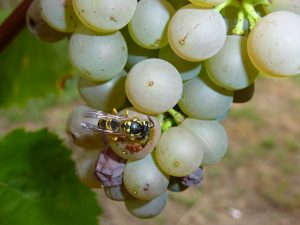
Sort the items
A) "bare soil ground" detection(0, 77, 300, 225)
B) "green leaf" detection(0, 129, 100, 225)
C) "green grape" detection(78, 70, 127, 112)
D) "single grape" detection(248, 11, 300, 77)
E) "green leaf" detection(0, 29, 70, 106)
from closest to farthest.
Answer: "single grape" detection(248, 11, 300, 77), "green grape" detection(78, 70, 127, 112), "green leaf" detection(0, 129, 100, 225), "green leaf" detection(0, 29, 70, 106), "bare soil ground" detection(0, 77, 300, 225)

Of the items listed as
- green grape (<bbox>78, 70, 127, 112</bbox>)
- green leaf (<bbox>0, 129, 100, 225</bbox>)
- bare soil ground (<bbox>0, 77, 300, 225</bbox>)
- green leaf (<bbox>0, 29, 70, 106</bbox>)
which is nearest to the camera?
green grape (<bbox>78, 70, 127, 112</bbox>)

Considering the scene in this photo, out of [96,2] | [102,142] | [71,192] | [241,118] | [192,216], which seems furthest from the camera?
[241,118]

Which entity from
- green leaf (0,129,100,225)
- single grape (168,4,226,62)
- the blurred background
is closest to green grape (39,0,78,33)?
single grape (168,4,226,62)

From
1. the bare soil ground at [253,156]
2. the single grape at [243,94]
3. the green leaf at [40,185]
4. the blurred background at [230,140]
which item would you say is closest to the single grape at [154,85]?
the single grape at [243,94]

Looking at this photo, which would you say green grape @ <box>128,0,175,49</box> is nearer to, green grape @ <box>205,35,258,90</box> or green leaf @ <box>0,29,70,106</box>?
green grape @ <box>205,35,258,90</box>

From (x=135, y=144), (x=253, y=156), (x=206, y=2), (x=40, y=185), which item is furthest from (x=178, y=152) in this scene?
(x=253, y=156)

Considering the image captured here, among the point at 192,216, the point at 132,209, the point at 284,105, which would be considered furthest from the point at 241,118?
the point at 132,209

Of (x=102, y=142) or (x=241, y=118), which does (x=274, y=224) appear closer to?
(x=102, y=142)
